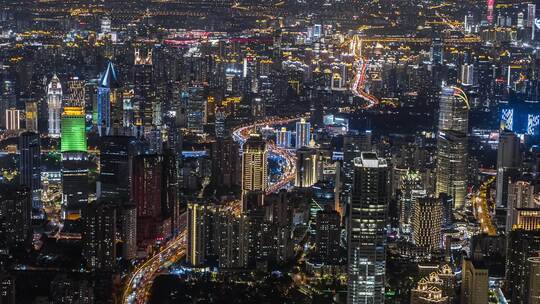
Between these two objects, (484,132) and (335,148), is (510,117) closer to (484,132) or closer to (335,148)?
(484,132)

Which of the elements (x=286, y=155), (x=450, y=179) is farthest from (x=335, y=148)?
(x=450, y=179)

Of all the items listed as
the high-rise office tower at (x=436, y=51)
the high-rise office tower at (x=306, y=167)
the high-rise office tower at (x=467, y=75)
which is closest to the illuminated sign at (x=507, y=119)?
the high-rise office tower at (x=467, y=75)

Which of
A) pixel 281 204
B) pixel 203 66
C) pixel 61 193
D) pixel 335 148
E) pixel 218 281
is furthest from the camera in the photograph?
pixel 203 66

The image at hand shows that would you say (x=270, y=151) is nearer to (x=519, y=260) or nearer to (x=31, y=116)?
(x=31, y=116)

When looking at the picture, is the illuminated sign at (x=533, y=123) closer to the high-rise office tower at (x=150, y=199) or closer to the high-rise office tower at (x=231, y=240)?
the high-rise office tower at (x=150, y=199)

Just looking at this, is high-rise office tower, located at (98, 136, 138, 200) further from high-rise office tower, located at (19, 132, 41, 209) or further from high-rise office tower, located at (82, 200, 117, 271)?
high-rise office tower, located at (82, 200, 117, 271)

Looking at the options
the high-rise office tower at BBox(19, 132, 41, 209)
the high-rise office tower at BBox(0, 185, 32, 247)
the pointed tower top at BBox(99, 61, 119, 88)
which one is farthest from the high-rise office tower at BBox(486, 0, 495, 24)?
the high-rise office tower at BBox(0, 185, 32, 247)
